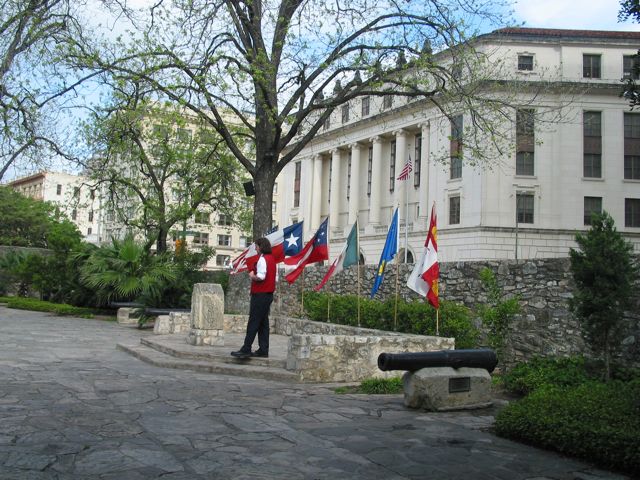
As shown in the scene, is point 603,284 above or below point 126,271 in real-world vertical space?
below

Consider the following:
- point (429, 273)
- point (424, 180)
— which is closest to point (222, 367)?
point (429, 273)

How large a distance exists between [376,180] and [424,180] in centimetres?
576

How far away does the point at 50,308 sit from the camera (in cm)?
2306

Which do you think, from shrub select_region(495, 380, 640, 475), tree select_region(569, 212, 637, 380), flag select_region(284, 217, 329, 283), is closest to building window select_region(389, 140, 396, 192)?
flag select_region(284, 217, 329, 283)

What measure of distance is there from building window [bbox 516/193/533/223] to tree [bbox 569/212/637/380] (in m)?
36.1

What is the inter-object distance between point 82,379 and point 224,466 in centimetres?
433

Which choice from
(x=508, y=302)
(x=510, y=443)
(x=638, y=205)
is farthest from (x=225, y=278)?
(x=638, y=205)

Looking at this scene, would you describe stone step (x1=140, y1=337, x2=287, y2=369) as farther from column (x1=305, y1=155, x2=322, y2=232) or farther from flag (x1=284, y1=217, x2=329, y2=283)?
column (x1=305, y1=155, x2=322, y2=232)

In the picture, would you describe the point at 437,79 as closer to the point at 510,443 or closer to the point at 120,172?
the point at 510,443

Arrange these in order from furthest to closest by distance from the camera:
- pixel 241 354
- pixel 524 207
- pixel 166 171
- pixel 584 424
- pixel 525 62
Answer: pixel 524 207 → pixel 525 62 → pixel 166 171 → pixel 241 354 → pixel 584 424

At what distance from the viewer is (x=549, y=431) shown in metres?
5.36

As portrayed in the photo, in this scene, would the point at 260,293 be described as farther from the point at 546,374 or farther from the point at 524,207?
the point at 524,207

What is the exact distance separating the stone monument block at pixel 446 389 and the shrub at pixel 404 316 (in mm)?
3335

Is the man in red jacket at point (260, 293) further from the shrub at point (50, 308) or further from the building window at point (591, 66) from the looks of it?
the building window at point (591, 66)
